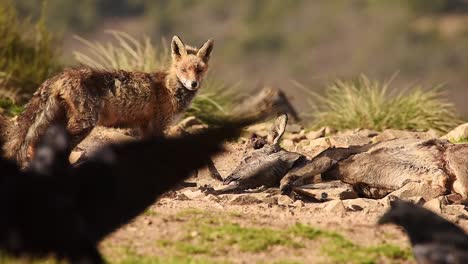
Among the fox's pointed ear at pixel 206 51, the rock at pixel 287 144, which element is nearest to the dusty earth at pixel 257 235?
the fox's pointed ear at pixel 206 51

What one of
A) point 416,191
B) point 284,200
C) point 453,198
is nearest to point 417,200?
point 416,191

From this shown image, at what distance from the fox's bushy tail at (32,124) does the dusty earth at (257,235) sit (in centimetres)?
197

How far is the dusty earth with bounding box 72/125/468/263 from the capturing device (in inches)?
276

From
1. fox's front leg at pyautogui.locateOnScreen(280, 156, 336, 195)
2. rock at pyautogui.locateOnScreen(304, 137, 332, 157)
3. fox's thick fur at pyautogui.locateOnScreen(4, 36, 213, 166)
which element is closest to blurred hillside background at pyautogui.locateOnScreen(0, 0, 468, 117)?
rock at pyautogui.locateOnScreen(304, 137, 332, 157)

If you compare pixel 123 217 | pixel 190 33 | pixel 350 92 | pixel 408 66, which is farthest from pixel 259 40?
→ pixel 123 217

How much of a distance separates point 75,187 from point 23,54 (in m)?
11.7

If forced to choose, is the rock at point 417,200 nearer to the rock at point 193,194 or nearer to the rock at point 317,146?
the rock at point 193,194

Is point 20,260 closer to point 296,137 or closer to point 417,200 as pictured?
point 417,200

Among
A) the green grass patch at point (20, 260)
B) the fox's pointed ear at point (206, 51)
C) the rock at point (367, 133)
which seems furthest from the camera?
the rock at point (367, 133)

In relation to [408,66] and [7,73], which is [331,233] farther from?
[408,66]

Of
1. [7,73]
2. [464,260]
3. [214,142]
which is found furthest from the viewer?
[7,73]

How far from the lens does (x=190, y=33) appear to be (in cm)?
7656

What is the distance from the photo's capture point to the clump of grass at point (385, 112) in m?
14.7

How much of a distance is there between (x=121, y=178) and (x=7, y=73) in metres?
10.6
